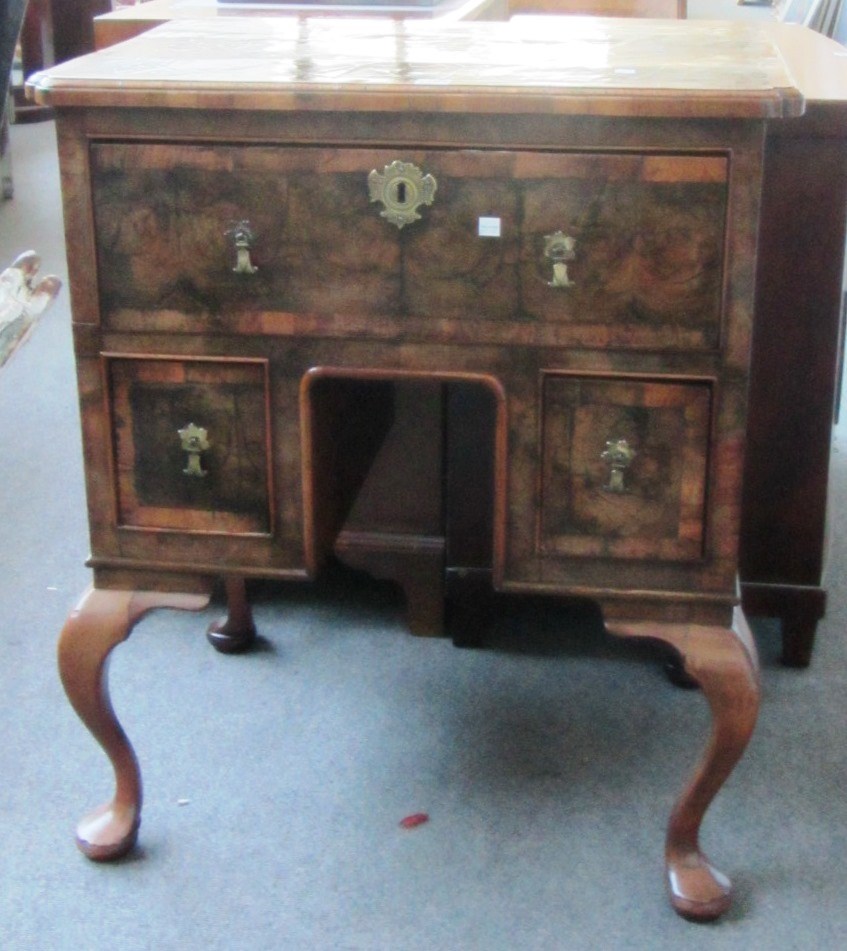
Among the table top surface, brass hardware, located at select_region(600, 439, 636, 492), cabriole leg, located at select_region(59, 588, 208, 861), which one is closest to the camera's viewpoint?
the table top surface

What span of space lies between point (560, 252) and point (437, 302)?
0.12 m

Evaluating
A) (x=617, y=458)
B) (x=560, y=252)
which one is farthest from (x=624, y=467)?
(x=560, y=252)

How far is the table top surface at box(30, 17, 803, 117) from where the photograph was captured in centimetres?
111

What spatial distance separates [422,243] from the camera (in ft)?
3.88

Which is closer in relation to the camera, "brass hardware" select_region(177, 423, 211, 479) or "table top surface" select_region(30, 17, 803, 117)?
"table top surface" select_region(30, 17, 803, 117)

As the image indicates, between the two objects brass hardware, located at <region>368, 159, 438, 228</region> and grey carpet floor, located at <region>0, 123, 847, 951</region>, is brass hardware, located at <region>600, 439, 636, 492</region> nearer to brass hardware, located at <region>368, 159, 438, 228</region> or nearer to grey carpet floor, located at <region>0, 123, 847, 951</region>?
brass hardware, located at <region>368, 159, 438, 228</region>

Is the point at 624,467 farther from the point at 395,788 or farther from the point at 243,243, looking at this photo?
the point at 395,788

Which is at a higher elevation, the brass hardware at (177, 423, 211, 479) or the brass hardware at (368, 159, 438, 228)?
the brass hardware at (368, 159, 438, 228)

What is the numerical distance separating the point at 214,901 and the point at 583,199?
0.76 metres

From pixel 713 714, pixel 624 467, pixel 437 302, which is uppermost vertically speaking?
pixel 437 302

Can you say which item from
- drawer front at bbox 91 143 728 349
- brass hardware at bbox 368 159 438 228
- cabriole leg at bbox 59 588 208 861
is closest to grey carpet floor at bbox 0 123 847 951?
cabriole leg at bbox 59 588 208 861

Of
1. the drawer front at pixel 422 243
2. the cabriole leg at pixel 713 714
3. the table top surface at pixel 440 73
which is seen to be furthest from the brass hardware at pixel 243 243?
the cabriole leg at pixel 713 714

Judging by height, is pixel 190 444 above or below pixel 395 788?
above

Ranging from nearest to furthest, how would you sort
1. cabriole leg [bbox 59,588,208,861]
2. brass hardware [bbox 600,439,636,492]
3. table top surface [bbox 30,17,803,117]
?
table top surface [bbox 30,17,803,117] < brass hardware [bbox 600,439,636,492] < cabriole leg [bbox 59,588,208,861]
